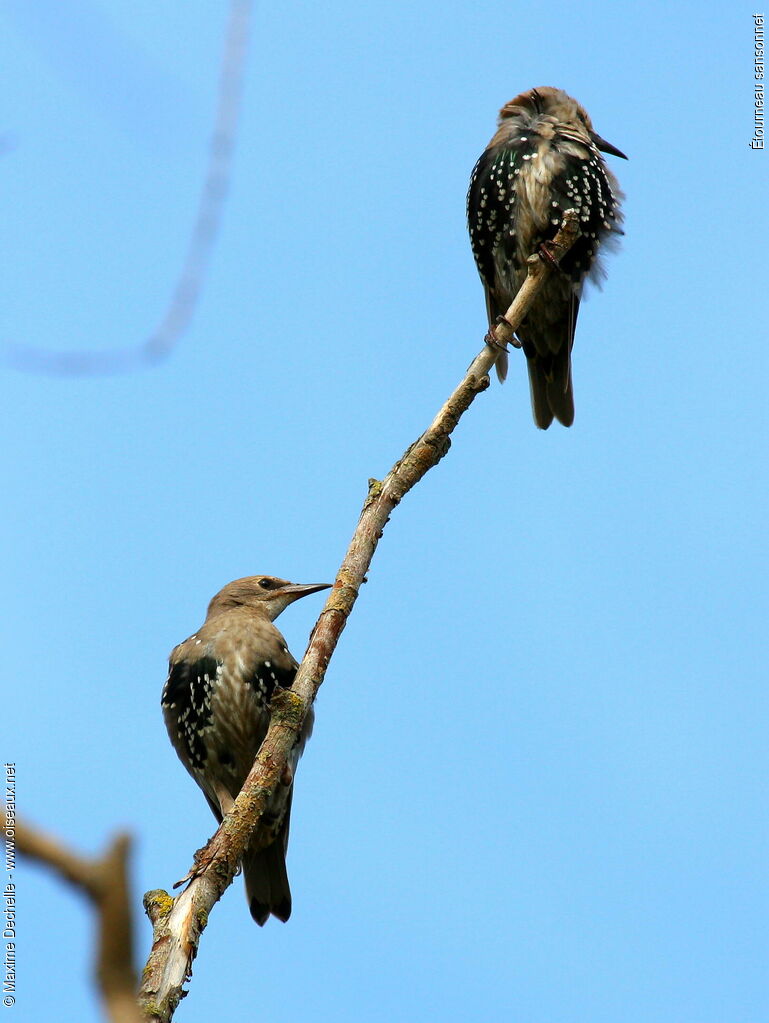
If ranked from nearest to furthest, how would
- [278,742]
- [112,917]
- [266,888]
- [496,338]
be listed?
[112,917]
[278,742]
[496,338]
[266,888]

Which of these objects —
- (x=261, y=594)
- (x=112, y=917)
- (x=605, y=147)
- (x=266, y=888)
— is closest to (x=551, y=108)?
(x=605, y=147)

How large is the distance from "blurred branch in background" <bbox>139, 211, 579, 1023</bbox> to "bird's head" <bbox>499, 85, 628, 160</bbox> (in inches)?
113

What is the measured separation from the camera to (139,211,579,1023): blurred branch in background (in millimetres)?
4055

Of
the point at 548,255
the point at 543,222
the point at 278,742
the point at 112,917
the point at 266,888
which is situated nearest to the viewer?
the point at 112,917

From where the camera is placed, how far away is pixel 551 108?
8.34 meters

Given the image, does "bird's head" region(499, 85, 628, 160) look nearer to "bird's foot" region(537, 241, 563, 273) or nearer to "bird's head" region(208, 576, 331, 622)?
"bird's foot" region(537, 241, 563, 273)

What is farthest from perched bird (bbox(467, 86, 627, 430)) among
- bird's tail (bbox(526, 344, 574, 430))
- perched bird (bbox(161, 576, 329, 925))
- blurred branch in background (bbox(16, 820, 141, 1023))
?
blurred branch in background (bbox(16, 820, 141, 1023))

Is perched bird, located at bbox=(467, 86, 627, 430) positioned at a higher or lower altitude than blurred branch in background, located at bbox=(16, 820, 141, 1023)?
higher

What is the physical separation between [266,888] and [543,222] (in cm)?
404

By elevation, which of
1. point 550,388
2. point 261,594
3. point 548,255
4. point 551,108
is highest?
point 551,108

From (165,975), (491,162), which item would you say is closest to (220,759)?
(165,975)

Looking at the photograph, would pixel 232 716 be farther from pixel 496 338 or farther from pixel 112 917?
pixel 112 917

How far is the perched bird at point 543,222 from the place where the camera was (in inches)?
297

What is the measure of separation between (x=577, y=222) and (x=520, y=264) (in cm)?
56
